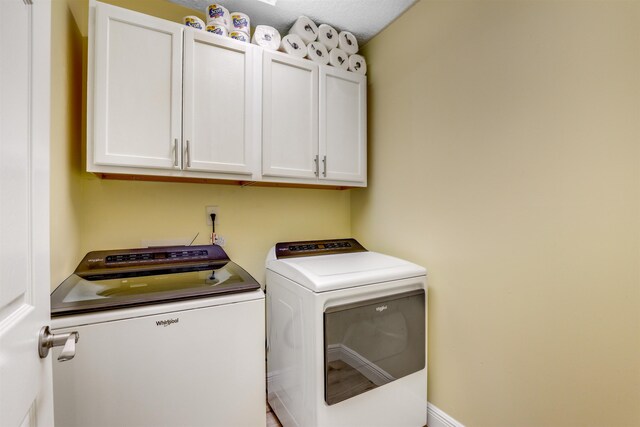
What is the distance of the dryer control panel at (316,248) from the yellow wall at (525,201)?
0.44m

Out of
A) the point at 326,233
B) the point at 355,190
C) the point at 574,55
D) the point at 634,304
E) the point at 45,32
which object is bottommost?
the point at 634,304

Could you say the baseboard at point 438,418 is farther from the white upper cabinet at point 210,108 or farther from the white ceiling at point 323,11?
the white ceiling at point 323,11

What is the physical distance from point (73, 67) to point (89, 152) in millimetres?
495

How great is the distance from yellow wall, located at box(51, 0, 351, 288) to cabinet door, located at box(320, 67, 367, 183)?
0.39m

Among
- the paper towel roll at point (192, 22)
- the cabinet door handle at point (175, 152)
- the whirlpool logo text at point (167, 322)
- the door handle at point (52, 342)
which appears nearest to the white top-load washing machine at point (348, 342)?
the whirlpool logo text at point (167, 322)

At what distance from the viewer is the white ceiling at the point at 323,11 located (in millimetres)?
1812

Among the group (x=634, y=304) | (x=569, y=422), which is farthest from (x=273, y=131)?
(x=569, y=422)

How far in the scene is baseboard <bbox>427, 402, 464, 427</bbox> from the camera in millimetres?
1629

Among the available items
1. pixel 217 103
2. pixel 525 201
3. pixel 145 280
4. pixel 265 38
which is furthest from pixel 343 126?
pixel 145 280

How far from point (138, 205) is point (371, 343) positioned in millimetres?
1560

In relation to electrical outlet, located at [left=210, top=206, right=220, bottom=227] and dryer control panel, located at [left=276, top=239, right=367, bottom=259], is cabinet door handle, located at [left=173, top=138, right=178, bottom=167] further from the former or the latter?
dryer control panel, located at [left=276, top=239, right=367, bottom=259]

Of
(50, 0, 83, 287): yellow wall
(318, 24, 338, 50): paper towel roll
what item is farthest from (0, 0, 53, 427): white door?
(318, 24, 338, 50): paper towel roll

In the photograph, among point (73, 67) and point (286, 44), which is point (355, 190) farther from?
point (73, 67)

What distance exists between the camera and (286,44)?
1862 millimetres
